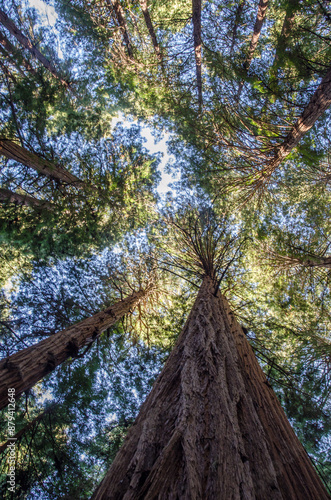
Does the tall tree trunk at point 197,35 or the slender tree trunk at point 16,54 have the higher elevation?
the tall tree trunk at point 197,35

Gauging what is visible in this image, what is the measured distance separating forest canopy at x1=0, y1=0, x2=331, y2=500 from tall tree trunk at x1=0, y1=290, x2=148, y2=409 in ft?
1.95

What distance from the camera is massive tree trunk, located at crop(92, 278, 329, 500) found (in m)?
1.03

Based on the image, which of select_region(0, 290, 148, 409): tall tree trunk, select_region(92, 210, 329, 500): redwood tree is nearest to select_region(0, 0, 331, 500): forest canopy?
select_region(0, 290, 148, 409): tall tree trunk

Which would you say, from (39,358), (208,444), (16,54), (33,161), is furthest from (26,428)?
(16,54)

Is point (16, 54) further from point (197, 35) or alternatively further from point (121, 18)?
point (197, 35)

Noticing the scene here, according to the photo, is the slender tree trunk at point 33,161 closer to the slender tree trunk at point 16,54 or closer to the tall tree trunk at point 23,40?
the slender tree trunk at point 16,54

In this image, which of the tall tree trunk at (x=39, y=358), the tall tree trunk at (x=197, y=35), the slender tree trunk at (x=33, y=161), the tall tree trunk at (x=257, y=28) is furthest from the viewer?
the tall tree trunk at (x=257, y=28)

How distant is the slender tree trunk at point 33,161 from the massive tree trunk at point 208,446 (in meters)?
4.83

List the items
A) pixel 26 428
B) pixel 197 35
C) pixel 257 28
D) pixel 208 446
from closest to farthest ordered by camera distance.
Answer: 1. pixel 208 446
2. pixel 26 428
3. pixel 197 35
4. pixel 257 28

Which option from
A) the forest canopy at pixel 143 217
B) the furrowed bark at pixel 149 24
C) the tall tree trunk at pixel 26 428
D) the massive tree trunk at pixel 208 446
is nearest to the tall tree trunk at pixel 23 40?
the forest canopy at pixel 143 217

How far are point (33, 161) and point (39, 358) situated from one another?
13.0 feet

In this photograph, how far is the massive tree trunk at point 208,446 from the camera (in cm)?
103

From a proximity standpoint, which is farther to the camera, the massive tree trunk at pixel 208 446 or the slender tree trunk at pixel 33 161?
the slender tree trunk at pixel 33 161

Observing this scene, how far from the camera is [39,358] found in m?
2.84
